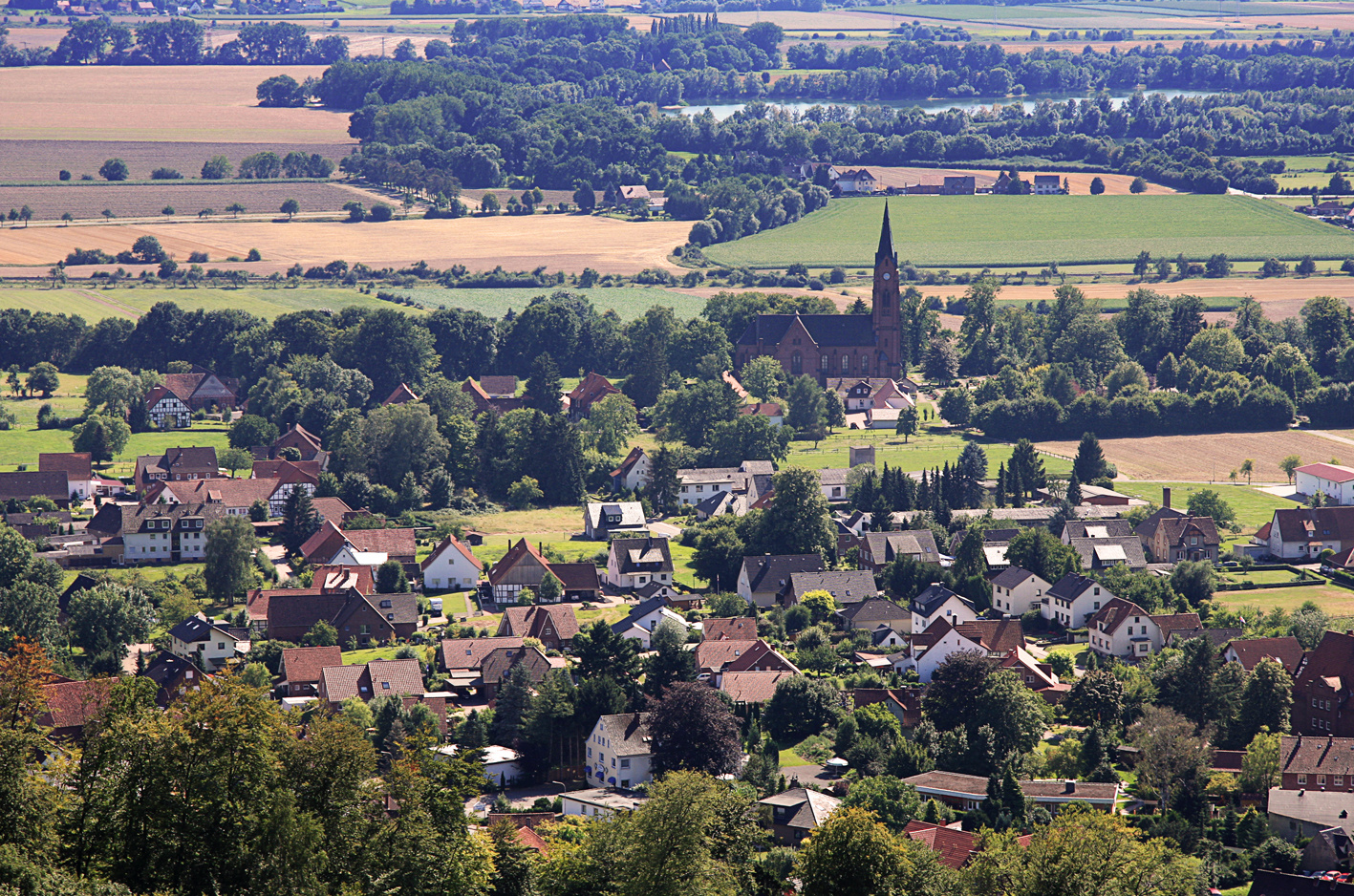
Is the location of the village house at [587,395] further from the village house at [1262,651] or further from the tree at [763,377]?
the village house at [1262,651]

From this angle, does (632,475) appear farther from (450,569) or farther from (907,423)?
(907,423)

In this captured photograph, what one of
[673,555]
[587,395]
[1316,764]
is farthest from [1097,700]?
[587,395]

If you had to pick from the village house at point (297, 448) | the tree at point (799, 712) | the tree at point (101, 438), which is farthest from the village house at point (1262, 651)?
the tree at point (101, 438)

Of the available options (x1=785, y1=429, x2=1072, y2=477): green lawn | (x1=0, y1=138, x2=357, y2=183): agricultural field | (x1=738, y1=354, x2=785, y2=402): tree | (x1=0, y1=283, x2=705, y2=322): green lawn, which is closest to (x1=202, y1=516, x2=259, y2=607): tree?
(x1=785, y1=429, x2=1072, y2=477): green lawn

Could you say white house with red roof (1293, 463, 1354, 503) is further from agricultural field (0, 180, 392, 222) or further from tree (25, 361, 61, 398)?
agricultural field (0, 180, 392, 222)

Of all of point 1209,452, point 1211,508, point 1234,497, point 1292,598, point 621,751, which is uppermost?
point 621,751

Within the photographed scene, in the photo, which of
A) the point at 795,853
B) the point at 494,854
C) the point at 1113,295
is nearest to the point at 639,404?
the point at 1113,295
